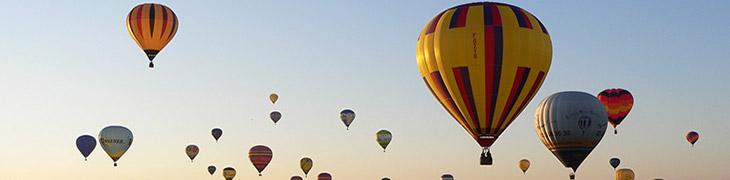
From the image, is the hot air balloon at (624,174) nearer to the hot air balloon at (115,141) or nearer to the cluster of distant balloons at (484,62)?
the hot air balloon at (115,141)

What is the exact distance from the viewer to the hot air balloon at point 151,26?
207 ft

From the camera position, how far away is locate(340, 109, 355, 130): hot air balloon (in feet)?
288

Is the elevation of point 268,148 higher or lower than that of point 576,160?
higher

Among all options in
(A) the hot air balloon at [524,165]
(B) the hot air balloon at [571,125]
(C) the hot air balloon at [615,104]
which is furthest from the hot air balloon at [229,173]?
(B) the hot air balloon at [571,125]

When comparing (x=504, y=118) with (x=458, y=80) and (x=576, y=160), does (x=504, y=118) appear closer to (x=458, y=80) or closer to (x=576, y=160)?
(x=458, y=80)

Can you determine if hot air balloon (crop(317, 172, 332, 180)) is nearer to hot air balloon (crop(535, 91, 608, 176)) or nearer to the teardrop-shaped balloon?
the teardrop-shaped balloon

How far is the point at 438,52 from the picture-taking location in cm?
4806

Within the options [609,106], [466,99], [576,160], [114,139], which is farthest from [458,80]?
[114,139]

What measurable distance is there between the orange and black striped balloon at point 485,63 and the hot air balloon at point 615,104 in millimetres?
18858

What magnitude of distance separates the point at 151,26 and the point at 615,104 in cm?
2338

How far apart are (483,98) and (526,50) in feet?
7.73

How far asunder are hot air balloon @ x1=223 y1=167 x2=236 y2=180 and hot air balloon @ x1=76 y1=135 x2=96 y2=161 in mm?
14007

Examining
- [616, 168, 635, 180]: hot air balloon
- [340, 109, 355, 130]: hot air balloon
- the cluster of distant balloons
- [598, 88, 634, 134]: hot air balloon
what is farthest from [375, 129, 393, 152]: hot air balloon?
the cluster of distant balloons

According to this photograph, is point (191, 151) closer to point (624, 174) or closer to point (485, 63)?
point (624, 174)
